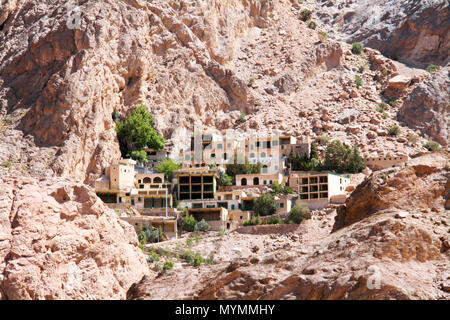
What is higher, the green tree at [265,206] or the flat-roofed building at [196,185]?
the flat-roofed building at [196,185]

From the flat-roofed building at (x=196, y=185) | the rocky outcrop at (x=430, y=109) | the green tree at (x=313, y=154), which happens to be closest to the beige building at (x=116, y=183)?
the flat-roofed building at (x=196, y=185)

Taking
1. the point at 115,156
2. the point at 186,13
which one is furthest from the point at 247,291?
the point at 186,13

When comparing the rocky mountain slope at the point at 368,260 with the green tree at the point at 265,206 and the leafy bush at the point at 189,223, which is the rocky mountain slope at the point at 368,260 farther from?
the green tree at the point at 265,206

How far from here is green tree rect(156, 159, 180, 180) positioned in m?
72.4

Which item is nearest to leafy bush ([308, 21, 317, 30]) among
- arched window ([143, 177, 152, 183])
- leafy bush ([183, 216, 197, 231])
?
arched window ([143, 177, 152, 183])

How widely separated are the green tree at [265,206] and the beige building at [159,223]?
6.14 metres

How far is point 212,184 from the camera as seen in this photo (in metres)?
70.2

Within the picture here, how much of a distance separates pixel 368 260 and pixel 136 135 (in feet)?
174

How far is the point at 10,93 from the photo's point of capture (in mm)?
76438

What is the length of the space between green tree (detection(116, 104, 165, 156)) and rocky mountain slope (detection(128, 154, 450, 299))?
4624 cm

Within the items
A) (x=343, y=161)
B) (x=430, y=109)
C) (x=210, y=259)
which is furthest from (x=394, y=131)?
(x=210, y=259)

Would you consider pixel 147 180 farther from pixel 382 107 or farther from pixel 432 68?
pixel 432 68

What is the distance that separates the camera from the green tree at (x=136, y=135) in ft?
250

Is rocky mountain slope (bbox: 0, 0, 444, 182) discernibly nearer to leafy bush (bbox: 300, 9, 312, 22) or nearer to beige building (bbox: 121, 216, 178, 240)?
leafy bush (bbox: 300, 9, 312, 22)
